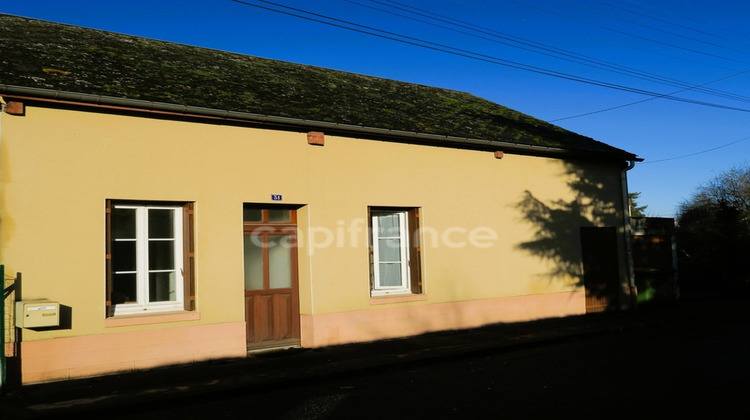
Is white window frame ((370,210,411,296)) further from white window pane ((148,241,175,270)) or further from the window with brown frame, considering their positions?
white window pane ((148,241,175,270))

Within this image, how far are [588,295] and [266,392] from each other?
9.41 metres

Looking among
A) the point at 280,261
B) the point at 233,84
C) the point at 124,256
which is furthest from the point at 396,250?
the point at 124,256

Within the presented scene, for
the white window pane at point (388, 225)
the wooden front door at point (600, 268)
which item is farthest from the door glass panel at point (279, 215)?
the wooden front door at point (600, 268)

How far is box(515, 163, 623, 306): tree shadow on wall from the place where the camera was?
1378cm

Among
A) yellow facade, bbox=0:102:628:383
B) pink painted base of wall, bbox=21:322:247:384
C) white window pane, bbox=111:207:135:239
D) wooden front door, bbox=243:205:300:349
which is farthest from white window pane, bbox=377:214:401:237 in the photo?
white window pane, bbox=111:207:135:239

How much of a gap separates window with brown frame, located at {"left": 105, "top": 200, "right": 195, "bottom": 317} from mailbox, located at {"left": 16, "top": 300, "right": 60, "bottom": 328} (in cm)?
84

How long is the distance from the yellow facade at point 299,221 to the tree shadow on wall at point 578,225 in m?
0.04

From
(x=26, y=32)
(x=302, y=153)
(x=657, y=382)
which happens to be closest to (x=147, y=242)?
(x=302, y=153)

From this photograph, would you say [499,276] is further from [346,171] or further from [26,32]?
[26,32]

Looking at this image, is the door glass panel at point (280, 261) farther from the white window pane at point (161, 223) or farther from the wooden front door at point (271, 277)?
the white window pane at point (161, 223)

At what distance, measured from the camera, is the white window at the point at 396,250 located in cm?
1169

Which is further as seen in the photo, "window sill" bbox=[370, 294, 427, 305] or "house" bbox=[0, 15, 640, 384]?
"window sill" bbox=[370, 294, 427, 305]

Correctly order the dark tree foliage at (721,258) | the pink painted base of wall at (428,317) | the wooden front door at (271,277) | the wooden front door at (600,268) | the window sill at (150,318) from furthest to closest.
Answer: the dark tree foliage at (721,258) < the wooden front door at (600,268) < the pink painted base of wall at (428,317) < the wooden front door at (271,277) < the window sill at (150,318)

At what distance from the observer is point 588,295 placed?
1461cm
